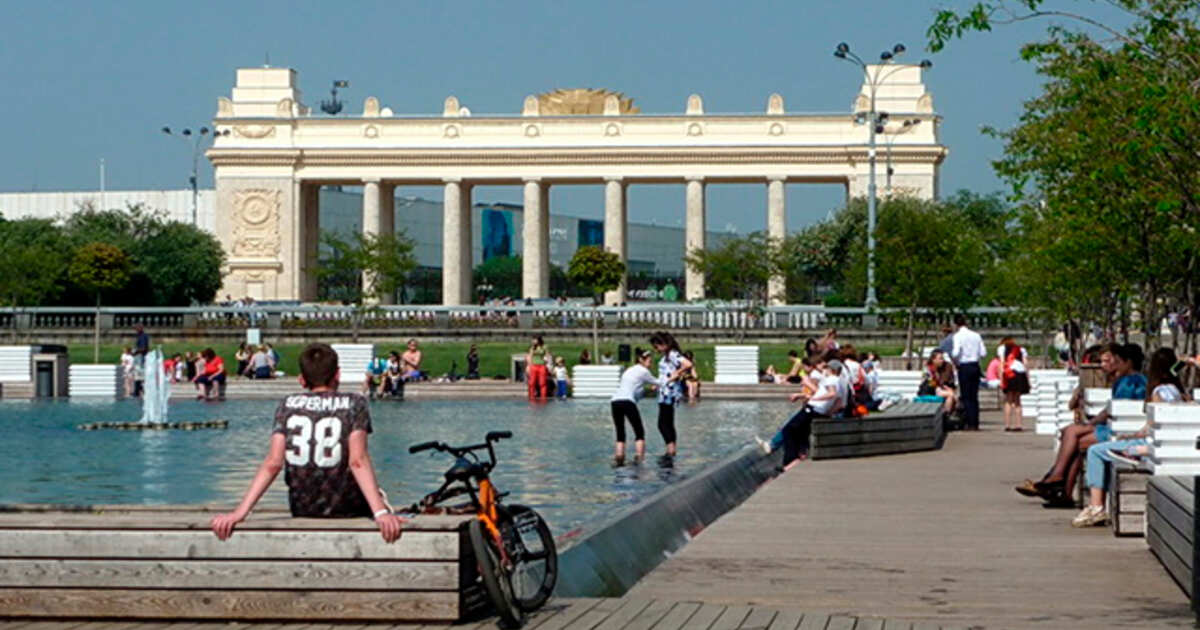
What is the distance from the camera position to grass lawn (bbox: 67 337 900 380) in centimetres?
5878

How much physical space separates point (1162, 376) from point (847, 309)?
196ft

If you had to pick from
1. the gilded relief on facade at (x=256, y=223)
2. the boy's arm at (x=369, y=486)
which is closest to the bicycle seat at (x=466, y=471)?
the boy's arm at (x=369, y=486)

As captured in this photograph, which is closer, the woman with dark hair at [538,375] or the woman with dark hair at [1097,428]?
the woman with dark hair at [1097,428]

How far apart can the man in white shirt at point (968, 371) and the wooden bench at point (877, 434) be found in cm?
396

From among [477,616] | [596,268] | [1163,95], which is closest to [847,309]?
[596,268]

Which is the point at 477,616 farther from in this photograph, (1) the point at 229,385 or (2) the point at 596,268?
(2) the point at 596,268

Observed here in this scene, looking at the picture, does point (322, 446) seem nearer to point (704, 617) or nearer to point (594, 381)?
point (704, 617)

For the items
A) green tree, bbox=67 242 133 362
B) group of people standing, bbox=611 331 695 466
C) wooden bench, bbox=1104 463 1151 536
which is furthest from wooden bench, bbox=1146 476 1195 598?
green tree, bbox=67 242 133 362

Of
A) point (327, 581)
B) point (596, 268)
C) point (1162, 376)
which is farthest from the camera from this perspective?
point (596, 268)

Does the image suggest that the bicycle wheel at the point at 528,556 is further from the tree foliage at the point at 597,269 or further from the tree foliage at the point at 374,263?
the tree foliage at the point at 597,269

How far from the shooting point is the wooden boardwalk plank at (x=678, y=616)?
8.91m

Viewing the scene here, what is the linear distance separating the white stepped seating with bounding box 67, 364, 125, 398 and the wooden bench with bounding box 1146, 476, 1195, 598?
36.8 meters

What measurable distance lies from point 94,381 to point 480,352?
64.4 ft

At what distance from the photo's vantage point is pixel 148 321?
255ft
